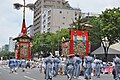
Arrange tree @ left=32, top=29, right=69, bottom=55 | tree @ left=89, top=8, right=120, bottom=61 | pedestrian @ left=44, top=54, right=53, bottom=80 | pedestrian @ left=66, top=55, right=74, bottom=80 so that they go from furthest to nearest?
tree @ left=32, top=29, right=69, bottom=55
tree @ left=89, top=8, right=120, bottom=61
pedestrian @ left=66, top=55, right=74, bottom=80
pedestrian @ left=44, top=54, right=53, bottom=80

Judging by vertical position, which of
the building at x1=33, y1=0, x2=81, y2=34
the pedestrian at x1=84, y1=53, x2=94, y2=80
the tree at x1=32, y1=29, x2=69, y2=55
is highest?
the building at x1=33, y1=0, x2=81, y2=34

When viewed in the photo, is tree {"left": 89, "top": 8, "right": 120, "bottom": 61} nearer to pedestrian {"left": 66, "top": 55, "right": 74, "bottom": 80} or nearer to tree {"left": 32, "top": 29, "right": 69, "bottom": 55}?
tree {"left": 32, "top": 29, "right": 69, "bottom": 55}

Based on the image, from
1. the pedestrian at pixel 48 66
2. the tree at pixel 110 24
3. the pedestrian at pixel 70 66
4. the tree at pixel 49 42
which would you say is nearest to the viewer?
the pedestrian at pixel 48 66

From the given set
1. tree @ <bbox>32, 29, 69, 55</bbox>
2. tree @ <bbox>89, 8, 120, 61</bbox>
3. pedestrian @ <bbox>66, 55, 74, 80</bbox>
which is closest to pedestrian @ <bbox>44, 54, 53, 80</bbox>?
pedestrian @ <bbox>66, 55, 74, 80</bbox>

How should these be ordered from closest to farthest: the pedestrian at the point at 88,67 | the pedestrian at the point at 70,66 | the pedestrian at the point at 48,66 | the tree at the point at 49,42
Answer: the pedestrian at the point at 48,66 < the pedestrian at the point at 70,66 < the pedestrian at the point at 88,67 < the tree at the point at 49,42

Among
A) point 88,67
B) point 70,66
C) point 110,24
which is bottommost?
point 88,67

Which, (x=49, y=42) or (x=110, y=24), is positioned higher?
(x=110, y=24)

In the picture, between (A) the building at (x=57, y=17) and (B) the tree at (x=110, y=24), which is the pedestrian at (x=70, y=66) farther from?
(A) the building at (x=57, y=17)

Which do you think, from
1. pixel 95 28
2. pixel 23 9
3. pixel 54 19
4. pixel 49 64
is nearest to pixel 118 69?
pixel 49 64

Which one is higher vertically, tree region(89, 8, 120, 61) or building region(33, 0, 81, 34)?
building region(33, 0, 81, 34)

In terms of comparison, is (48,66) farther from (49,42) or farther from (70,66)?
(49,42)

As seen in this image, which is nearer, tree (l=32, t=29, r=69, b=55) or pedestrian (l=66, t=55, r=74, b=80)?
pedestrian (l=66, t=55, r=74, b=80)

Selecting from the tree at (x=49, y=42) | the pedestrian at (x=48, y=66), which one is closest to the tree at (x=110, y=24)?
the tree at (x=49, y=42)

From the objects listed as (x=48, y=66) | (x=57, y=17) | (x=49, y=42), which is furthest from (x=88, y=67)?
(x=57, y=17)
